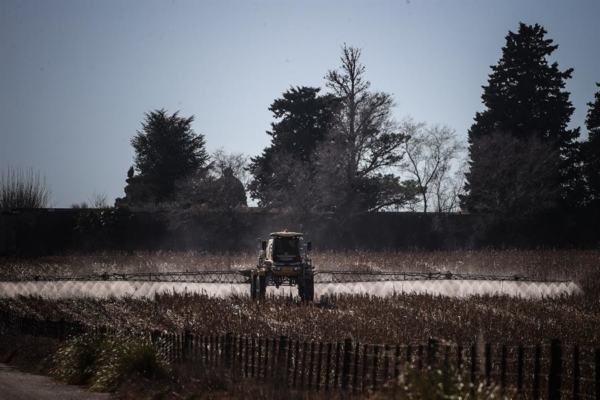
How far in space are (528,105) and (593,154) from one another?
6.50 m

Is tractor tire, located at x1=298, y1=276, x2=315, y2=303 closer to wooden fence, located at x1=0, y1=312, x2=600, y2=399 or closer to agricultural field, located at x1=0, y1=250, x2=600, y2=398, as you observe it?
agricultural field, located at x1=0, y1=250, x2=600, y2=398

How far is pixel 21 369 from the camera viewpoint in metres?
22.0

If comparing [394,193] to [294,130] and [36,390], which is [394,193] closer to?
[294,130]

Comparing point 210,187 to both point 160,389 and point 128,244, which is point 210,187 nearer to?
point 128,244

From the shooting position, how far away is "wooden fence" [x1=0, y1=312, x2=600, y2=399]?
12.4 meters

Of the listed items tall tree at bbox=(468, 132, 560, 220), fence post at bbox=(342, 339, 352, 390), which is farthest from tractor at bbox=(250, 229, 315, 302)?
tall tree at bbox=(468, 132, 560, 220)

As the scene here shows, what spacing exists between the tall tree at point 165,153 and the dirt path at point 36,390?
53.3 metres

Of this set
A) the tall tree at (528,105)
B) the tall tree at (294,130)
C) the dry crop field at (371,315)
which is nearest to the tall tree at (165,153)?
the tall tree at (294,130)

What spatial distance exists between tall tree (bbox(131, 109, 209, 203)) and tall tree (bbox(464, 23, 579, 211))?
1029 inches

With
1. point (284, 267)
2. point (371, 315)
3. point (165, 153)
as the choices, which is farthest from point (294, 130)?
point (371, 315)

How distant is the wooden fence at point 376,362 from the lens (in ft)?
40.8

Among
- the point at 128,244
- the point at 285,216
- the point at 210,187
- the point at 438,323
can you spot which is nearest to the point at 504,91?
the point at 285,216

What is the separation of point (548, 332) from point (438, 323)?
3.19 metres

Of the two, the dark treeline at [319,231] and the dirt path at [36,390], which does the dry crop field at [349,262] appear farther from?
the dirt path at [36,390]
